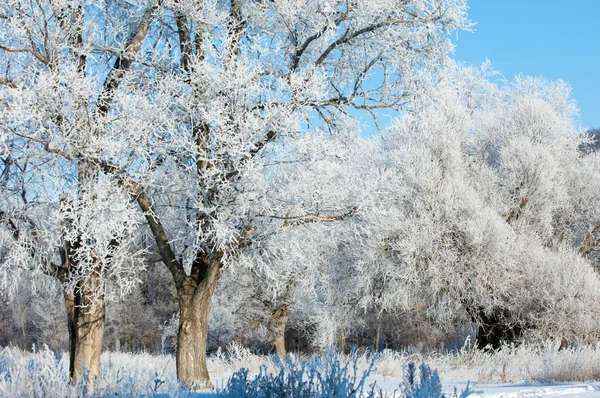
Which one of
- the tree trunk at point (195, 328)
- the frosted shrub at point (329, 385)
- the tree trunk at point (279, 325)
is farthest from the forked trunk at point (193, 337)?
the tree trunk at point (279, 325)

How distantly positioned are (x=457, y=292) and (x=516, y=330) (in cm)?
209

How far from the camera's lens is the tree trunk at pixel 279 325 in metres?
20.7

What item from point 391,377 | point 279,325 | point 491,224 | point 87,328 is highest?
point 491,224

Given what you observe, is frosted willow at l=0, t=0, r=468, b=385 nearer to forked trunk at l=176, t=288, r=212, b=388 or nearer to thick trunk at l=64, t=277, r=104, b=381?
forked trunk at l=176, t=288, r=212, b=388

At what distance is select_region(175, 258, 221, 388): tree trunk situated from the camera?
8016mm

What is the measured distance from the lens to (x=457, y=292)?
47.3ft

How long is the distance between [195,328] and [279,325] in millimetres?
13156

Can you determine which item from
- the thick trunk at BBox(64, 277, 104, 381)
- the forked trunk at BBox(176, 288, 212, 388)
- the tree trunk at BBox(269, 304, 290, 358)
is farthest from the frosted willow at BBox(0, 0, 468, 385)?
the tree trunk at BBox(269, 304, 290, 358)

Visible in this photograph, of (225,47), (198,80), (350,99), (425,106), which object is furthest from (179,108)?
(425,106)

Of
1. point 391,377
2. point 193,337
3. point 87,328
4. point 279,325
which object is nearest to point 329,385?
point 193,337

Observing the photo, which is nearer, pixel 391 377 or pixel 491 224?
pixel 391 377

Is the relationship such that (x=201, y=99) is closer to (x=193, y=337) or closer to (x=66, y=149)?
(x=66, y=149)

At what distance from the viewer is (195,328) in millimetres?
8172

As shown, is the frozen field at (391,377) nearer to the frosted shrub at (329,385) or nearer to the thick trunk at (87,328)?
the frosted shrub at (329,385)
